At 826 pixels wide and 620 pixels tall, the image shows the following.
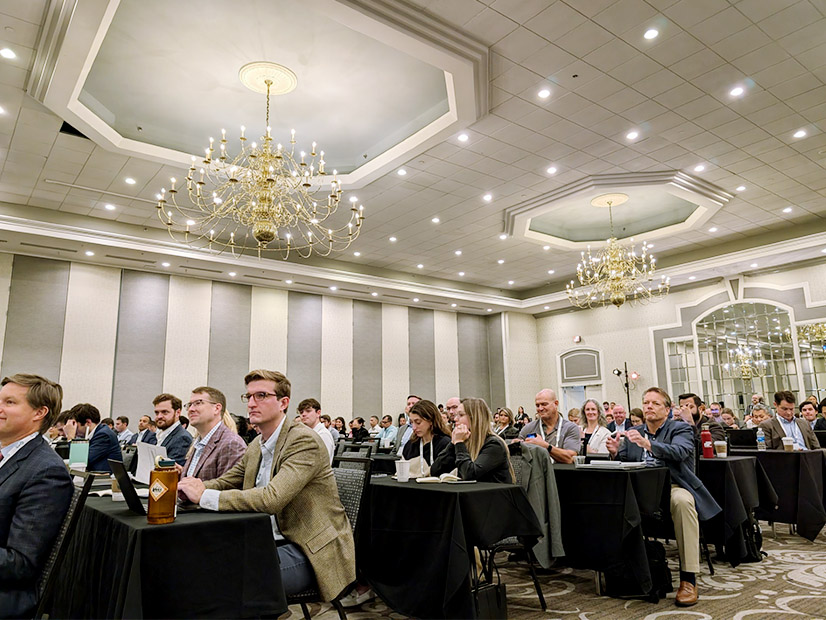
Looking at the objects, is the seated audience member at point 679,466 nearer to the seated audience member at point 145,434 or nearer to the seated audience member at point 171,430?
the seated audience member at point 171,430

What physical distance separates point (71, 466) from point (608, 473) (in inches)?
154

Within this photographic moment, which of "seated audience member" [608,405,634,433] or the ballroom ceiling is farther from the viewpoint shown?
"seated audience member" [608,405,634,433]

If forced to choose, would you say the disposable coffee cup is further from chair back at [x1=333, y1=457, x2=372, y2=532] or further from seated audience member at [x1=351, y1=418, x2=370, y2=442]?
seated audience member at [x1=351, y1=418, x2=370, y2=442]

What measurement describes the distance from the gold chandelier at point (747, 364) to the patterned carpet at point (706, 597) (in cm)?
946

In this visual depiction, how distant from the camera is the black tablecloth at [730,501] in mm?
4625

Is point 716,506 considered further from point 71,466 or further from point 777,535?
point 71,466

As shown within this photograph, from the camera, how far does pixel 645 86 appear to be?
6.73 m

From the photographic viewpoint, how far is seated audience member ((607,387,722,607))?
3899mm

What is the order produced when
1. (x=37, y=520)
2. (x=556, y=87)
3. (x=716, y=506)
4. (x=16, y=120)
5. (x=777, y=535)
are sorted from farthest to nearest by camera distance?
(x=16, y=120) < (x=556, y=87) < (x=777, y=535) < (x=716, y=506) < (x=37, y=520)

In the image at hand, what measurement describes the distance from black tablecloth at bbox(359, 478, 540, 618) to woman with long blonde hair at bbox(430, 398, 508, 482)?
0.65 ft

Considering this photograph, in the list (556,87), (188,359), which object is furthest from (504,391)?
(556,87)

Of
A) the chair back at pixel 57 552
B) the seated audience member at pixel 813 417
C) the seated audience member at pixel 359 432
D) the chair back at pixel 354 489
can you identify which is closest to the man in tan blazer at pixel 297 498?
the chair back at pixel 354 489

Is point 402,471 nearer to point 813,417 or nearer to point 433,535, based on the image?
point 433,535

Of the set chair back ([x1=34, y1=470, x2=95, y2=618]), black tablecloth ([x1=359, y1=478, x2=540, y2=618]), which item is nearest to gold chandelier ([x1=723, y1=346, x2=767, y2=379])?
black tablecloth ([x1=359, y1=478, x2=540, y2=618])
